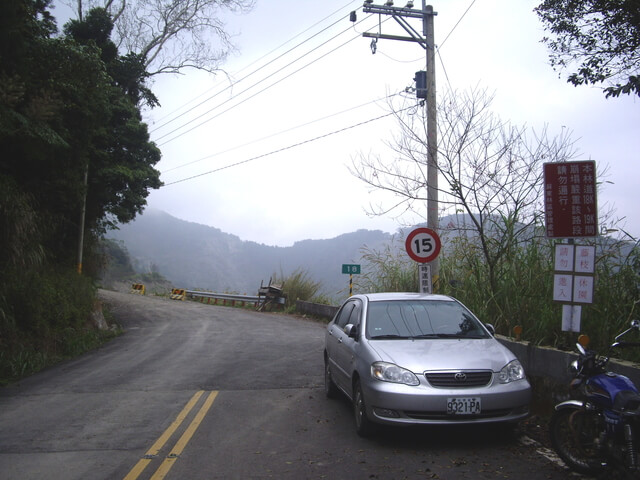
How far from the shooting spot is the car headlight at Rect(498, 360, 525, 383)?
5.73 meters

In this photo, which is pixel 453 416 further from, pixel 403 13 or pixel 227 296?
pixel 227 296

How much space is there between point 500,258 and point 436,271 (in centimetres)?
268

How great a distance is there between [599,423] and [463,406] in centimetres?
123

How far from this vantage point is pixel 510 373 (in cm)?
582

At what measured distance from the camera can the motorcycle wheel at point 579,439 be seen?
4.73 metres

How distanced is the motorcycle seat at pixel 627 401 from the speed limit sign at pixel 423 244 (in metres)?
6.44

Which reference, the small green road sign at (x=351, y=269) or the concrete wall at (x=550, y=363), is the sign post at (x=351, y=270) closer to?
the small green road sign at (x=351, y=269)

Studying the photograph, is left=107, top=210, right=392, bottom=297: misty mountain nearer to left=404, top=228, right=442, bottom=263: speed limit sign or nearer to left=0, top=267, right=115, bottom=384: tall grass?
left=0, top=267, right=115, bottom=384: tall grass

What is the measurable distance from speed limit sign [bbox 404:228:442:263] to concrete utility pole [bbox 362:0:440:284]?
1.12 meters

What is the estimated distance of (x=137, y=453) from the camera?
558 cm

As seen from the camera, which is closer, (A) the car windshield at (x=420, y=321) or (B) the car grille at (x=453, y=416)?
(B) the car grille at (x=453, y=416)

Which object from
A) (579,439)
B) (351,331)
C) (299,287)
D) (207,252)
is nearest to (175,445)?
(351,331)

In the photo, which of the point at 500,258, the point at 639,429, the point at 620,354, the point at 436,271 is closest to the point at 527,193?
the point at 500,258

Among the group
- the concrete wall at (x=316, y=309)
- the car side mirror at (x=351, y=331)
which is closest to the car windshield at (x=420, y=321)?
the car side mirror at (x=351, y=331)
